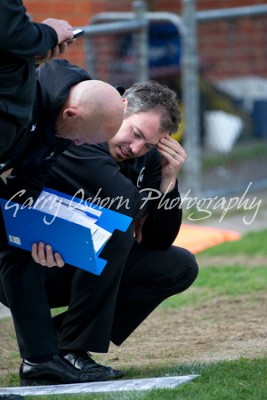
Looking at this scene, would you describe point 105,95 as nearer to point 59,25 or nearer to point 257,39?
point 59,25

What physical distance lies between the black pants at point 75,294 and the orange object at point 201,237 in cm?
292

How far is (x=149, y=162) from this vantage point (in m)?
4.99

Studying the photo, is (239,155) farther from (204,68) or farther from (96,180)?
(96,180)

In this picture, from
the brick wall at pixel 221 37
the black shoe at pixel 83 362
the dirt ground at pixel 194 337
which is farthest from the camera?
the brick wall at pixel 221 37

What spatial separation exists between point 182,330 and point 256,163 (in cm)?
468

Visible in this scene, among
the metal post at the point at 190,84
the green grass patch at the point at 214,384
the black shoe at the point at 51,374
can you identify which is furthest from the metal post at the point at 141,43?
the black shoe at the point at 51,374

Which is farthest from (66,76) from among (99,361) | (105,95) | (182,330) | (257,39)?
(257,39)

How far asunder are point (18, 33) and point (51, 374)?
1.58 meters

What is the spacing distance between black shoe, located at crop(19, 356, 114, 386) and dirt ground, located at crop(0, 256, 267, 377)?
0.40 m

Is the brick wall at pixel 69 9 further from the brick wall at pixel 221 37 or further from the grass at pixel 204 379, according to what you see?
the grass at pixel 204 379

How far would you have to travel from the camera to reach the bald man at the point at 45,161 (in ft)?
13.6

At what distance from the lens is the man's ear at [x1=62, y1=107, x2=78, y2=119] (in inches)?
163

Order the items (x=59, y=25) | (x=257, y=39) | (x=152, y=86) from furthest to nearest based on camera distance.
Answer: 1. (x=257, y=39)
2. (x=152, y=86)
3. (x=59, y=25)

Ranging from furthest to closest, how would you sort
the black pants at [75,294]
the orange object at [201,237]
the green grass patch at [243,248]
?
the orange object at [201,237] < the green grass patch at [243,248] < the black pants at [75,294]
